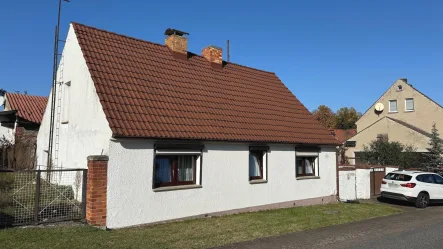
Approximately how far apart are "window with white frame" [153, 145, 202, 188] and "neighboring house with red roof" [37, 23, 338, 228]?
0.11 feet

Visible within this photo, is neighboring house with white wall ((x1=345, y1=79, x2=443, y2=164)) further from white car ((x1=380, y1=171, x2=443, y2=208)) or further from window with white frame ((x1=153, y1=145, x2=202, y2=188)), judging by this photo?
window with white frame ((x1=153, y1=145, x2=202, y2=188))

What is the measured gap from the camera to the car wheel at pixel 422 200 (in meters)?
15.3

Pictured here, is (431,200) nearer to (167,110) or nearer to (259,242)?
(259,242)

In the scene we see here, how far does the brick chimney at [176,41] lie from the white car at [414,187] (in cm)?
1157

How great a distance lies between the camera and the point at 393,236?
30.1 feet

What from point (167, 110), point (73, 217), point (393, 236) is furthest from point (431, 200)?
point (73, 217)

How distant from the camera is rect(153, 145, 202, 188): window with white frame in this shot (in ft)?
33.1

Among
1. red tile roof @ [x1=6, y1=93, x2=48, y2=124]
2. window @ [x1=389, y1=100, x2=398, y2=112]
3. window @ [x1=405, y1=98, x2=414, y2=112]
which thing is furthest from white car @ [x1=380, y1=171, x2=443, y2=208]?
red tile roof @ [x1=6, y1=93, x2=48, y2=124]

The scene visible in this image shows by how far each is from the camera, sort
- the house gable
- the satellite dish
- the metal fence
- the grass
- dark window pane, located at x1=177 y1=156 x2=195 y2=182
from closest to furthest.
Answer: the grass → the metal fence → dark window pane, located at x1=177 y1=156 x2=195 y2=182 → the house gable → the satellite dish

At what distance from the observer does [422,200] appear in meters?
15.4

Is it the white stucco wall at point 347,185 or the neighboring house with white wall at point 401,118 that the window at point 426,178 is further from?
the neighboring house with white wall at point 401,118

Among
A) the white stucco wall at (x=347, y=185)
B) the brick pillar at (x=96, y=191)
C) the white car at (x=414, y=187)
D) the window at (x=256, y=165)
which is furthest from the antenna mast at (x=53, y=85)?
the white car at (x=414, y=187)

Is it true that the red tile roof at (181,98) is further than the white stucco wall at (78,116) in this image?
Yes

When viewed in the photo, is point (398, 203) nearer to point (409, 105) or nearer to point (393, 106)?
point (409, 105)
